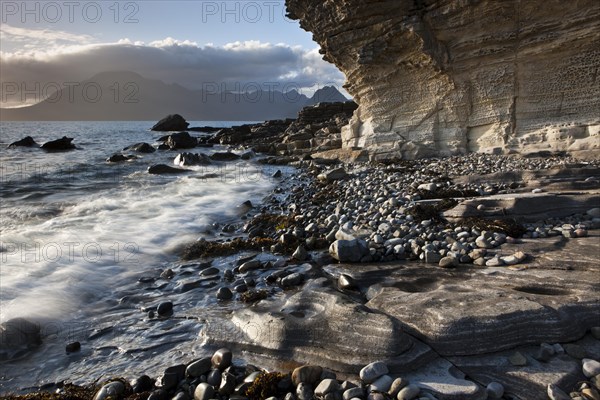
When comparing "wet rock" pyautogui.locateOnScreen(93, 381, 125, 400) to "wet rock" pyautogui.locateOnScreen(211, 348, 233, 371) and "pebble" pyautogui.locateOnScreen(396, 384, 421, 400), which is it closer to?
"wet rock" pyautogui.locateOnScreen(211, 348, 233, 371)

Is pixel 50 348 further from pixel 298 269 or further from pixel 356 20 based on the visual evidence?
pixel 356 20

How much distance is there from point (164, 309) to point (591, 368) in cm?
481

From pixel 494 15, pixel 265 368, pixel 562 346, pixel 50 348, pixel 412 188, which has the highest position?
pixel 494 15

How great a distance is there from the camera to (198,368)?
370 centimetres

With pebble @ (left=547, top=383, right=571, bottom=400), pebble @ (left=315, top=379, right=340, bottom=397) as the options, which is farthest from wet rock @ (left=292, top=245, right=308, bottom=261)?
pebble @ (left=547, top=383, right=571, bottom=400)

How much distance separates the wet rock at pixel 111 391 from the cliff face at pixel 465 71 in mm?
16048

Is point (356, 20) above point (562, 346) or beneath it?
above

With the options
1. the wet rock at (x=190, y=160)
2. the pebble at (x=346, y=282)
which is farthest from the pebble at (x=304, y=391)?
the wet rock at (x=190, y=160)

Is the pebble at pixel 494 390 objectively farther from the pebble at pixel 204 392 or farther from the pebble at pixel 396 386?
the pebble at pixel 204 392

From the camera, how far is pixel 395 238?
683 cm

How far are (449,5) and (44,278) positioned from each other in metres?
17.7

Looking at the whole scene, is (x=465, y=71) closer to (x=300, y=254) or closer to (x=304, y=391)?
(x=300, y=254)

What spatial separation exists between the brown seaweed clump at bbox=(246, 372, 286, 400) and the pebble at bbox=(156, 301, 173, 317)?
7.39 ft

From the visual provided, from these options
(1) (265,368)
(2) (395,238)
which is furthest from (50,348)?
(2) (395,238)
